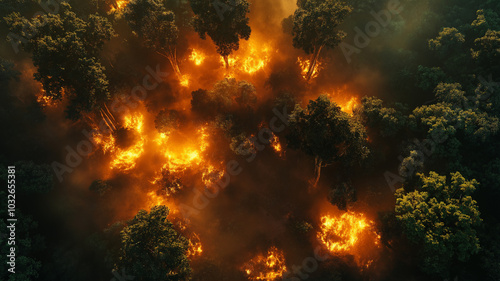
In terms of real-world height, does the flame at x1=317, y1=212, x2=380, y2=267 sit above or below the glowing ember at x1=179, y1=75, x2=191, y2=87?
below

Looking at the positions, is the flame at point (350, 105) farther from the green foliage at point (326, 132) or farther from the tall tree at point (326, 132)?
the tall tree at point (326, 132)

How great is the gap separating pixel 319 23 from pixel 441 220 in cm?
3036

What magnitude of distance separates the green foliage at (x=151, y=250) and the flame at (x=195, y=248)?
678 cm

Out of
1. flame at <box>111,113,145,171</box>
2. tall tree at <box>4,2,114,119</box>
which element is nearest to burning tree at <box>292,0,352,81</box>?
tall tree at <box>4,2,114,119</box>

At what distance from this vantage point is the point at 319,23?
35938 mm

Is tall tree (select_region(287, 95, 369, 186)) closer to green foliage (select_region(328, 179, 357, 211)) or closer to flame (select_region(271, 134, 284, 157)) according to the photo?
green foliage (select_region(328, 179, 357, 211))

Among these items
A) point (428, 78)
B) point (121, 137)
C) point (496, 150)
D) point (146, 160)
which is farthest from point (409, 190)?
point (121, 137)

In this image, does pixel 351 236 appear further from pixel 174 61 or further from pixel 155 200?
pixel 174 61

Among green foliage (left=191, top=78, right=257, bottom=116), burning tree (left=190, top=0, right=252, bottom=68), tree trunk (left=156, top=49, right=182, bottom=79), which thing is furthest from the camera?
tree trunk (left=156, top=49, right=182, bottom=79)

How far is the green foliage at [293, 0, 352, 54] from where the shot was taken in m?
35.1

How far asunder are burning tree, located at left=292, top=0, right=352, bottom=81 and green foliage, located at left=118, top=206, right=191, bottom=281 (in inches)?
1293

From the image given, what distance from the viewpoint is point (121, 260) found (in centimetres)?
2644

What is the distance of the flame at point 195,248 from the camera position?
34094mm

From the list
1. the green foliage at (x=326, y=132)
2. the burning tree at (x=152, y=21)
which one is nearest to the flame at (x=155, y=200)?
the green foliage at (x=326, y=132)
